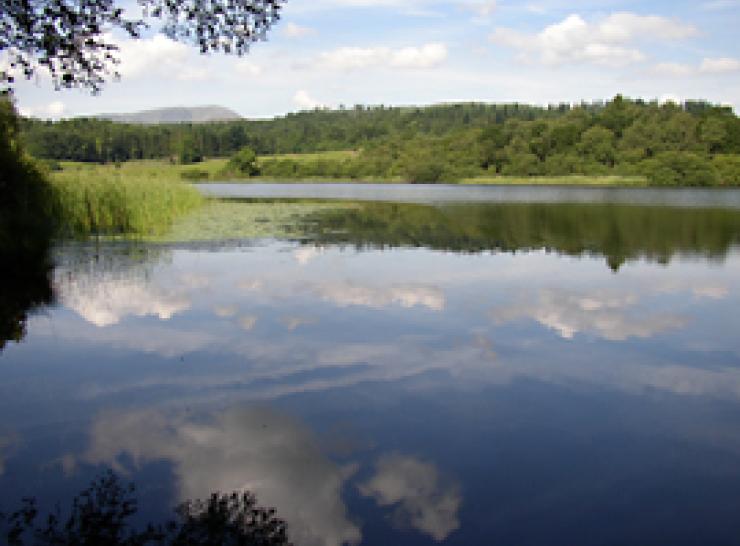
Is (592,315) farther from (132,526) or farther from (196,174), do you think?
(196,174)

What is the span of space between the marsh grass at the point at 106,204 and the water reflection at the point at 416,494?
52.5 feet

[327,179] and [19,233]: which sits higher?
[19,233]

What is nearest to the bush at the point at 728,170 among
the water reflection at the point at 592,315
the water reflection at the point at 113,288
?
the water reflection at the point at 592,315

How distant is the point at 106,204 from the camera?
1988cm

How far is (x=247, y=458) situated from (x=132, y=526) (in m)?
1.11

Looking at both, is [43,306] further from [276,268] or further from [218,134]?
[218,134]

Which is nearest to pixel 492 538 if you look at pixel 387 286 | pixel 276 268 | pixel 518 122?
pixel 387 286

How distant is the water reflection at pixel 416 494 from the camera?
13.0 ft

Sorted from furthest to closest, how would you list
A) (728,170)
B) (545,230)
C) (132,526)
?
(728,170), (545,230), (132,526)

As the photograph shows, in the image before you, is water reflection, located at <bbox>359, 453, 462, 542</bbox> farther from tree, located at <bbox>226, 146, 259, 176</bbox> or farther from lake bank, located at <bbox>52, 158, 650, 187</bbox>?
tree, located at <bbox>226, 146, 259, 176</bbox>

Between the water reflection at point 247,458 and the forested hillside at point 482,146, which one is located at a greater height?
the forested hillside at point 482,146

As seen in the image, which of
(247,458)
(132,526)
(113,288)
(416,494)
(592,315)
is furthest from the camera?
(113,288)

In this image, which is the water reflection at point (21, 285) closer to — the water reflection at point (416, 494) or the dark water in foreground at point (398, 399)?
the dark water in foreground at point (398, 399)

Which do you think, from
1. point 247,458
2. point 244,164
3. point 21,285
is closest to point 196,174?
point 244,164
